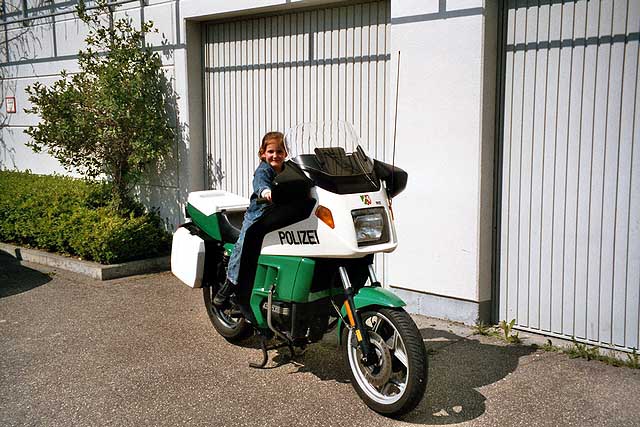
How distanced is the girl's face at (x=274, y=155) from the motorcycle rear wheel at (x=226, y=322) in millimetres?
1204

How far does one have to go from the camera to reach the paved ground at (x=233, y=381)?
4492 millimetres

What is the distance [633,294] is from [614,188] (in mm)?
761

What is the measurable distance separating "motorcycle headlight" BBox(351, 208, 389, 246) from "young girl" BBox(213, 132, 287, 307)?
642 mm

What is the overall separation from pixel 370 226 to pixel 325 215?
28cm

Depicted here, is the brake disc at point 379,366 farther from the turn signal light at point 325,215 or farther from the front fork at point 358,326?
the turn signal light at point 325,215

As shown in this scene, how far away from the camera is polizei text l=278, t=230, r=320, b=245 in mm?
4635

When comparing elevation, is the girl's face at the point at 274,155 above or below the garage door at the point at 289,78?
below

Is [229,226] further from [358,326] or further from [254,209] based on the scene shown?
[358,326]

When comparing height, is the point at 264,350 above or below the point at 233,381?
above

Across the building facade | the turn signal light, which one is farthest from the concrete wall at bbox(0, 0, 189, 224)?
the turn signal light

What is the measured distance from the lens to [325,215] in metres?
4.55

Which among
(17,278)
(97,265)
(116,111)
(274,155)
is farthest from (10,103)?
(274,155)

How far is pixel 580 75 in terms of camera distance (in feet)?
18.1

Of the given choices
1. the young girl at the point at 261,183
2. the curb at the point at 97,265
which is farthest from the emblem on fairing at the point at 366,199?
the curb at the point at 97,265
